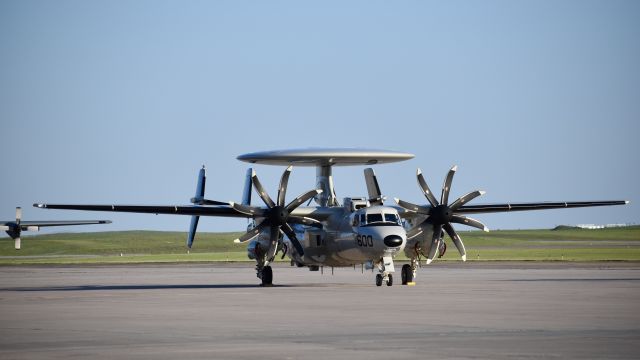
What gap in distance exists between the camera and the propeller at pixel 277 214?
163 feet

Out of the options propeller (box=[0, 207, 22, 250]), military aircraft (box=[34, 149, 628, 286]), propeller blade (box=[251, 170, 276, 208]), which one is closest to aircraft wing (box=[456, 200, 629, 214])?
military aircraft (box=[34, 149, 628, 286])

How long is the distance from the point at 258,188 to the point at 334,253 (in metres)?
4.66

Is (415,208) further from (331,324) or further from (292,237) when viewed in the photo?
(331,324)

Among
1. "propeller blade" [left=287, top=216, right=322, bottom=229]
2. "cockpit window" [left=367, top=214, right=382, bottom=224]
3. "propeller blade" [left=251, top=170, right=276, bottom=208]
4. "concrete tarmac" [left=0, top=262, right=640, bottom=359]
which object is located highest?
"propeller blade" [left=251, top=170, right=276, bottom=208]

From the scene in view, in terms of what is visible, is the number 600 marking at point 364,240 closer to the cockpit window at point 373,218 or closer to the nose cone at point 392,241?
the cockpit window at point 373,218

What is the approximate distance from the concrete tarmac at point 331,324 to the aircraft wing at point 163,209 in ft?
22.0

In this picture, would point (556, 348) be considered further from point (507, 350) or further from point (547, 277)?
point (547, 277)

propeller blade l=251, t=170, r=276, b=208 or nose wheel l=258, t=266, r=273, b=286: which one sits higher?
propeller blade l=251, t=170, r=276, b=208

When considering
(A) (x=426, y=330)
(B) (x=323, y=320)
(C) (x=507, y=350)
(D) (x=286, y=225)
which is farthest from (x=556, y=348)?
(D) (x=286, y=225)

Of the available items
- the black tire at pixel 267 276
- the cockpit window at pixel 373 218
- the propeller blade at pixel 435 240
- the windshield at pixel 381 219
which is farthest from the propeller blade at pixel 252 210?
the propeller blade at pixel 435 240

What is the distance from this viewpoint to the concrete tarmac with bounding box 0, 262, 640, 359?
18688 millimetres

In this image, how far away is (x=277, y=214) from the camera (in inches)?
1949

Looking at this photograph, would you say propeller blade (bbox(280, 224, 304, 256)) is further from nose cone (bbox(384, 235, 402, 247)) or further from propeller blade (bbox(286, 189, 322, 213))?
nose cone (bbox(384, 235, 402, 247))

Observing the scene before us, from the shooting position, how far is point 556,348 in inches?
735
